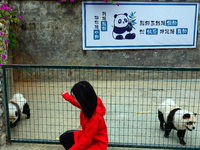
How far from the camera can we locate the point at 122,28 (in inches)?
307

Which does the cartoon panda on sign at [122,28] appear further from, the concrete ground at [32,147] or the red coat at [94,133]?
the red coat at [94,133]

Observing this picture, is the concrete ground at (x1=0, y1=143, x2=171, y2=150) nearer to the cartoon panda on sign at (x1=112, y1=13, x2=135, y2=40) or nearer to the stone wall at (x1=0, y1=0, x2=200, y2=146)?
the stone wall at (x1=0, y1=0, x2=200, y2=146)

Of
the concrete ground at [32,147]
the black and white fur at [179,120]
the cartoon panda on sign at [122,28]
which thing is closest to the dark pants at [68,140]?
the concrete ground at [32,147]

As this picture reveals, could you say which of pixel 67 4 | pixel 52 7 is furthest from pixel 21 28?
pixel 67 4

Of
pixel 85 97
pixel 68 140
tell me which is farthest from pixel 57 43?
pixel 85 97

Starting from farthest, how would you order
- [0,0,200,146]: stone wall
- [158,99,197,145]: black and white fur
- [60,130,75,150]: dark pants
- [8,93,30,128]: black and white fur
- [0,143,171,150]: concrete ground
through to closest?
1. [0,0,200,146]: stone wall
2. [8,93,30,128]: black and white fur
3. [158,99,197,145]: black and white fur
4. [0,143,171,150]: concrete ground
5. [60,130,75,150]: dark pants

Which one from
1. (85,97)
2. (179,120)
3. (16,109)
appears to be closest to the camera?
(85,97)

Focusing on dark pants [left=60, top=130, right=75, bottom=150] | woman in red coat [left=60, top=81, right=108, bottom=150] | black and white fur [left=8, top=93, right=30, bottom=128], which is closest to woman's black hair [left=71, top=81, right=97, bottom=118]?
woman in red coat [left=60, top=81, right=108, bottom=150]

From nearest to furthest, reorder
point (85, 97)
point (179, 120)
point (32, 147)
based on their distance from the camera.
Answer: point (85, 97), point (32, 147), point (179, 120)

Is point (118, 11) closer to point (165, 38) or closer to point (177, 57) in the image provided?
point (165, 38)

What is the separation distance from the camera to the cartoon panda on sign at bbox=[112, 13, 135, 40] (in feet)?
25.3

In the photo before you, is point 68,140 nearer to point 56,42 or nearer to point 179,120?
point 179,120

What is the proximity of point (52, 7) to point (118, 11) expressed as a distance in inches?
93.4

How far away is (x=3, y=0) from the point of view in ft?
22.4
